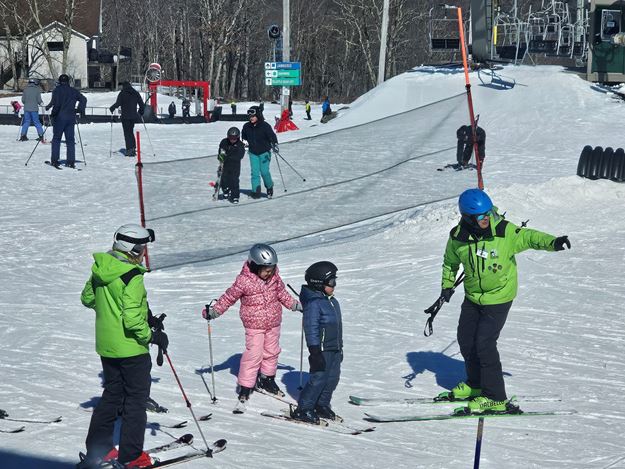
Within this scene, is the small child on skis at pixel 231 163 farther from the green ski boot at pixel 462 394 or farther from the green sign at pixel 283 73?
the green sign at pixel 283 73

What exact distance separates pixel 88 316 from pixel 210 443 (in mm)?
5012

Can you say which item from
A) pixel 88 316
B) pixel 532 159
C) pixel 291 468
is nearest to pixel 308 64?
pixel 532 159

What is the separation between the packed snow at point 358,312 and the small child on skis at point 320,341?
0.76 feet

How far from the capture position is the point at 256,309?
852cm

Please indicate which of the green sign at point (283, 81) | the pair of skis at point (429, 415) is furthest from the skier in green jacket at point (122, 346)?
the green sign at point (283, 81)

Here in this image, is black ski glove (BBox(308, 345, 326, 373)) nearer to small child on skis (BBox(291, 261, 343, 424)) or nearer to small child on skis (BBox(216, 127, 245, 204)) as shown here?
small child on skis (BBox(291, 261, 343, 424))

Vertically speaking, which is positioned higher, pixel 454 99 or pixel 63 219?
pixel 454 99

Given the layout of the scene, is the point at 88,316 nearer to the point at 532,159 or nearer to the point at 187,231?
the point at 187,231

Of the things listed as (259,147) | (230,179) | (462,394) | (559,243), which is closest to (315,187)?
(230,179)

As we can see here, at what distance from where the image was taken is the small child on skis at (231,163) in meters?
17.5

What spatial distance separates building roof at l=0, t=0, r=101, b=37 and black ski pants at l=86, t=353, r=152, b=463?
192 ft

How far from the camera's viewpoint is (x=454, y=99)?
18.2 metres

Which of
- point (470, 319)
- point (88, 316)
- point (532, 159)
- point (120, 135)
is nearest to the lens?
point (470, 319)

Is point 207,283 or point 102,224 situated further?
point 102,224
